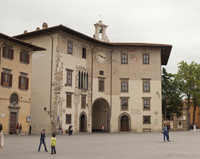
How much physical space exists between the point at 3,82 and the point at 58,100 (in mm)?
7420

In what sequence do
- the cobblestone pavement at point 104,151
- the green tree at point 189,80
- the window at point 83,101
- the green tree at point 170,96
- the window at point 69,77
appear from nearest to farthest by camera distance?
the cobblestone pavement at point 104,151 → the window at point 69,77 → the window at point 83,101 → the green tree at point 189,80 → the green tree at point 170,96

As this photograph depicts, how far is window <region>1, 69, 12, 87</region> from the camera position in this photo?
30.2m

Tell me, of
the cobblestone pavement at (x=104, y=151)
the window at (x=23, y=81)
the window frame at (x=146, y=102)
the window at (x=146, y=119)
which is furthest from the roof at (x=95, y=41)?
the cobblestone pavement at (x=104, y=151)

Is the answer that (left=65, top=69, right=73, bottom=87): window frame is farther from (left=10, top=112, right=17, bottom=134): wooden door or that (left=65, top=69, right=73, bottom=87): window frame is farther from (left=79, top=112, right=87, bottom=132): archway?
(left=10, top=112, right=17, bottom=134): wooden door

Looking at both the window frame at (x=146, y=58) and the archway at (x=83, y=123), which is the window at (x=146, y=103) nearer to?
the window frame at (x=146, y=58)

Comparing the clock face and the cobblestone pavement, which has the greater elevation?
the clock face

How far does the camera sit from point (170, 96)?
5806 centimetres

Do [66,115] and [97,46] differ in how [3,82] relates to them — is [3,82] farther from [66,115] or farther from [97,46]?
[97,46]

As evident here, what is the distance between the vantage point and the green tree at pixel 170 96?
190ft

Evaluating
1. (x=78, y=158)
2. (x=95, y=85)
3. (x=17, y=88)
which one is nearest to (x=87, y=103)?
(x=95, y=85)

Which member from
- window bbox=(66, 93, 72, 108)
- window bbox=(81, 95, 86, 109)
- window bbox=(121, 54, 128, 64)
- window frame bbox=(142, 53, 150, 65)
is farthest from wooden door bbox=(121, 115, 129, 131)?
window bbox=(66, 93, 72, 108)

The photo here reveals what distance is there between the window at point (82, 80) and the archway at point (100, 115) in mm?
4022

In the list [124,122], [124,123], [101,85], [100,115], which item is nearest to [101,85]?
[101,85]

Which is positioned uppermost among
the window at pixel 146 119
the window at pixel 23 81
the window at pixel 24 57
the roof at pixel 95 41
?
the roof at pixel 95 41
